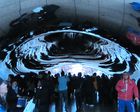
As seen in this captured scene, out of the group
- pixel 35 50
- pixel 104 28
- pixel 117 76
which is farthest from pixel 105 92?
pixel 35 50

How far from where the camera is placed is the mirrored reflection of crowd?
9633 millimetres

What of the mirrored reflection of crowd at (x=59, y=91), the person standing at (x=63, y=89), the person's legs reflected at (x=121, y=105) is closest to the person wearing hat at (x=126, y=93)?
the person's legs reflected at (x=121, y=105)

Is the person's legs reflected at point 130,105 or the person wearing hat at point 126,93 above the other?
the person wearing hat at point 126,93

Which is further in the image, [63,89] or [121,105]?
[63,89]

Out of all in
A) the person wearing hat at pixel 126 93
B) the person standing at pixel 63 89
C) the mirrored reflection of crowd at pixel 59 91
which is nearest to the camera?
the person wearing hat at pixel 126 93

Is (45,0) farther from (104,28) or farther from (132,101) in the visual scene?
(132,101)

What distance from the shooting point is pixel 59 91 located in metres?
10.1

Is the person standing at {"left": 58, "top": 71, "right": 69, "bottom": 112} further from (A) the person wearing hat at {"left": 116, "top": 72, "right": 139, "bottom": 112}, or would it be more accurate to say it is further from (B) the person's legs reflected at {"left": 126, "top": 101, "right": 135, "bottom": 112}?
(B) the person's legs reflected at {"left": 126, "top": 101, "right": 135, "bottom": 112}

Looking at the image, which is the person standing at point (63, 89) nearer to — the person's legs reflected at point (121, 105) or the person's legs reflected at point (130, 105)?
the person's legs reflected at point (121, 105)

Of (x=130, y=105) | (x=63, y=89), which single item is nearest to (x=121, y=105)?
(x=130, y=105)

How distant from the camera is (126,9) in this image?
A: 9.84 m

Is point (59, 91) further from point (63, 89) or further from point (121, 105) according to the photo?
point (121, 105)

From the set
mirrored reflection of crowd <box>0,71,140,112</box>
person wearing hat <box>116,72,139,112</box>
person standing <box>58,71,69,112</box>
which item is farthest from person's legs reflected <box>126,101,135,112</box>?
Result: person standing <box>58,71,69,112</box>

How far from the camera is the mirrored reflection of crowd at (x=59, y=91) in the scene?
9.63m
